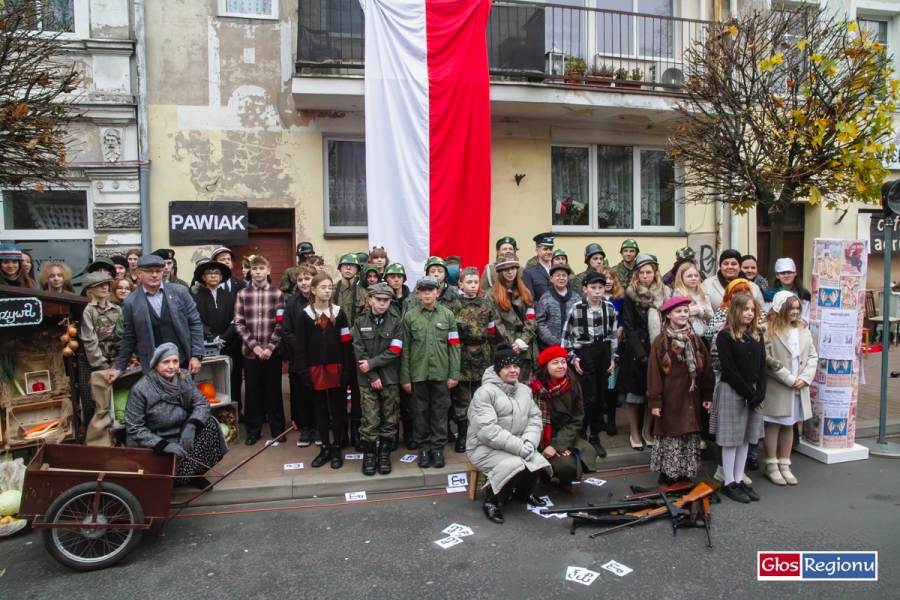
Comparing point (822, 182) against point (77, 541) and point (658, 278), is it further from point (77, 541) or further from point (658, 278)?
point (77, 541)

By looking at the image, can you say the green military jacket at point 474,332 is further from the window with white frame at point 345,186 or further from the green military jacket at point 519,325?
the window with white frame at point 345,186

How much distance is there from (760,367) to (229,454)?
5.33 metres

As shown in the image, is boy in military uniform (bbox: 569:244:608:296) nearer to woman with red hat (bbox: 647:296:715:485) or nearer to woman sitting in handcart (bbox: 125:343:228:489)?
woman with red hat (bbox: 647:296:715:485)

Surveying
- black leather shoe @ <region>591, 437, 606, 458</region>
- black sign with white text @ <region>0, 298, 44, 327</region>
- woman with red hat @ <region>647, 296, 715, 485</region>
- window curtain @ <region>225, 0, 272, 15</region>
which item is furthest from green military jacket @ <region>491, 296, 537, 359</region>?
window curtain @ <region>225, 0, 272, 15</region>

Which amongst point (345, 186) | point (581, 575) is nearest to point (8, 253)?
point (345, 186)

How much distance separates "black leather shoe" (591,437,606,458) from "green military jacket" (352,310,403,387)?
7.25 feet

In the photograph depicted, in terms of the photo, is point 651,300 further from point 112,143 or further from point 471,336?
point 112,143

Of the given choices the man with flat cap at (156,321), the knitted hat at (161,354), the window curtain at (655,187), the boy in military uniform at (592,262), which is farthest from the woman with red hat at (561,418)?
the window curtain at (655,187)

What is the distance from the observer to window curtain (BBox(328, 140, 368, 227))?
10.7 metres

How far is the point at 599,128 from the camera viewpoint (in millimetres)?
11703

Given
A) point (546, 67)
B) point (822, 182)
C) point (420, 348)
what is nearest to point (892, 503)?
point (822, 182)

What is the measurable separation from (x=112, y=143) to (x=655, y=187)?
9688 mm

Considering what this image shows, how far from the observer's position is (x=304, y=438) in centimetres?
689

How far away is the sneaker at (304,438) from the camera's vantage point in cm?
685
